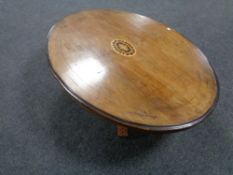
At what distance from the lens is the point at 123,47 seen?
1244 millimetres

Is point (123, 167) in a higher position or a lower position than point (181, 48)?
lower

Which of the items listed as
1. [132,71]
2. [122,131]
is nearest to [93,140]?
[122,131]

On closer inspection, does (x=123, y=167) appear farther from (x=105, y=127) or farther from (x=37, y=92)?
(x=37, y=92)

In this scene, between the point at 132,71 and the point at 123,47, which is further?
the point at 123,47

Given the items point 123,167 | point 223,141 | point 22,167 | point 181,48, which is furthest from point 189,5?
point 22,167

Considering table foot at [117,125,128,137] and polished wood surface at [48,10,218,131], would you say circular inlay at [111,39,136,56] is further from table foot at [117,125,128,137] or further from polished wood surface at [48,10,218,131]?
table foot at [117,125,128,137]

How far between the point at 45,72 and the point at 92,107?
0.78m

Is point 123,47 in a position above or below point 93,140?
above

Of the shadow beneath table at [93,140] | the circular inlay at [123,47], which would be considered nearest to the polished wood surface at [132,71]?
the circular inlay at [123,47]

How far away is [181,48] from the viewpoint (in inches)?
52.2

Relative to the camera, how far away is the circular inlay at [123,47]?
121 cm

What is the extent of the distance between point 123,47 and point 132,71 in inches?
7.1

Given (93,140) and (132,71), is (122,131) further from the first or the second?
(132,71)

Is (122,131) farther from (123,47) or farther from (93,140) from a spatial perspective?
(123,47)
